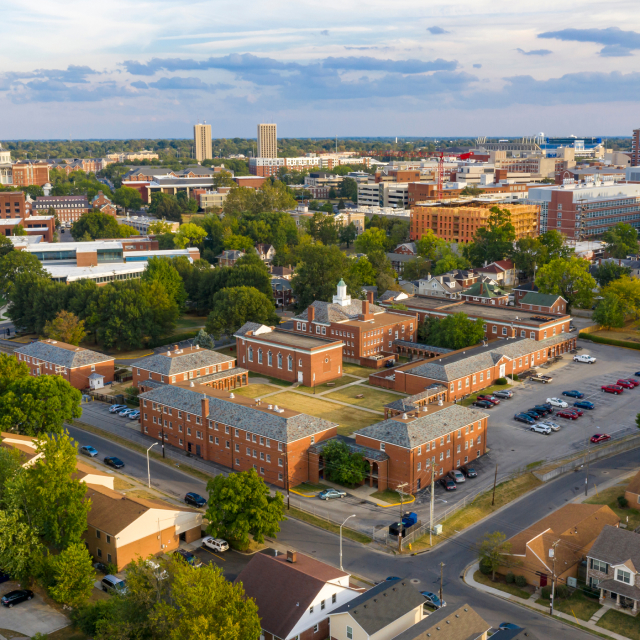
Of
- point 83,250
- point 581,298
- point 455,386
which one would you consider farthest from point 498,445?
point 83,250

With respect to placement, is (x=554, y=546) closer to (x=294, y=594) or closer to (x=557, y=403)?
(x=294, y=594)

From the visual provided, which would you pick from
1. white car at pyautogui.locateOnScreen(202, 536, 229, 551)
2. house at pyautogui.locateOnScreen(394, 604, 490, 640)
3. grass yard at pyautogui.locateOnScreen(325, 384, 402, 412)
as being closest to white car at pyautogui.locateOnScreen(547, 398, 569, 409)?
grass yard at pyautogui.locateOnScreen(325, 384, 402, 412)

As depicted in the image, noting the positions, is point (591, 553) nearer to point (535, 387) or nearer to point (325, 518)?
point (325, 518)

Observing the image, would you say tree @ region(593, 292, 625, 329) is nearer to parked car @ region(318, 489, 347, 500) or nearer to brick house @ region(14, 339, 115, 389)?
parked car @ region(318, 489, 347, 500)

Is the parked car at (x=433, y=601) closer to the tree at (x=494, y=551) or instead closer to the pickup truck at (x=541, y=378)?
the tree at (x=494, y=551)

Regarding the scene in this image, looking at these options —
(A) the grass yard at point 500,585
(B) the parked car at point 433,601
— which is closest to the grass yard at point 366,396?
(A) the grass yard at point 500,585

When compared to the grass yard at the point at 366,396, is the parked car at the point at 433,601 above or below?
below
